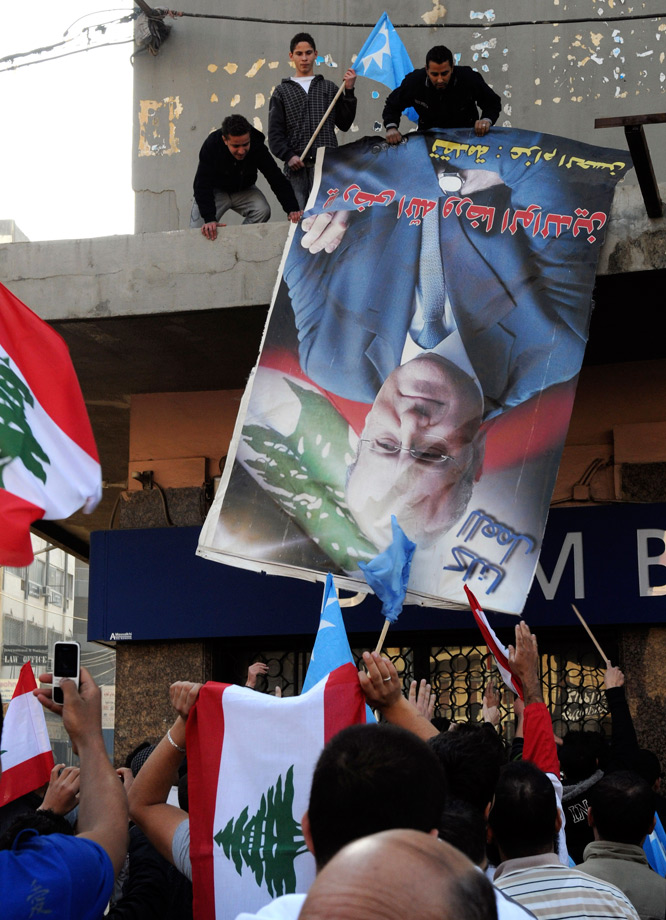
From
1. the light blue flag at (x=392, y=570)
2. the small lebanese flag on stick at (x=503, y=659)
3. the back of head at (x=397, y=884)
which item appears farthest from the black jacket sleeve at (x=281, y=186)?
the back of head at (x=397, y=884)

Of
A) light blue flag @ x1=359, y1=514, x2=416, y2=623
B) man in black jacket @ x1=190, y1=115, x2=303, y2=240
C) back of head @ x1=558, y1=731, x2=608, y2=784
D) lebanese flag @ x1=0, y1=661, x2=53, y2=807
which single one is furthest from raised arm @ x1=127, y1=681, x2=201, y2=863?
man in black jacket @ x1=190, y1=115, x2=303, y2=240

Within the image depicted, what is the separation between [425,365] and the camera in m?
7.44

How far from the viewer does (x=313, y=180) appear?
8.47m

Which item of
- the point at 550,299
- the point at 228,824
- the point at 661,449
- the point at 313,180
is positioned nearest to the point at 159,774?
the point at 228,824

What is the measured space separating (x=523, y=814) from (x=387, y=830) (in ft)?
5.59

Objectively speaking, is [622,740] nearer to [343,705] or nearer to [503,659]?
[503,659]

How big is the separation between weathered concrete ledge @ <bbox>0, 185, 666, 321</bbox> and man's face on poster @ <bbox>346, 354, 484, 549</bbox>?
72.9 inches

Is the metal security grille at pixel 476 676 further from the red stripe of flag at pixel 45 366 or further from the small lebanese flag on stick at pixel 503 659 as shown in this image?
the red stripe of flag at pixel 45 366

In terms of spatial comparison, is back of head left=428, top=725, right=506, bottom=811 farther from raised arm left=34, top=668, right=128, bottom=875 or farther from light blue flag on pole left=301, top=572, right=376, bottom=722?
raised arm left=34, top=668, right=128, bottom=875

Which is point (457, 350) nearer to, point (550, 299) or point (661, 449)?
point (550, 299)

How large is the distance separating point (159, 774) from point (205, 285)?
5.80 meters

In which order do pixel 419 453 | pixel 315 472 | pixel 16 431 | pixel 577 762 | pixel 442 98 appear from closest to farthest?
pixel 16 431
pixel 577 762
pixel 419 453
pixel 315 472
pixel 442 98

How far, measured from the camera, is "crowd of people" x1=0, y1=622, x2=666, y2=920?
1363mm

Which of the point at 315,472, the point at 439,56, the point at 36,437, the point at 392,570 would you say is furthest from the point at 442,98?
the point at 36,437
